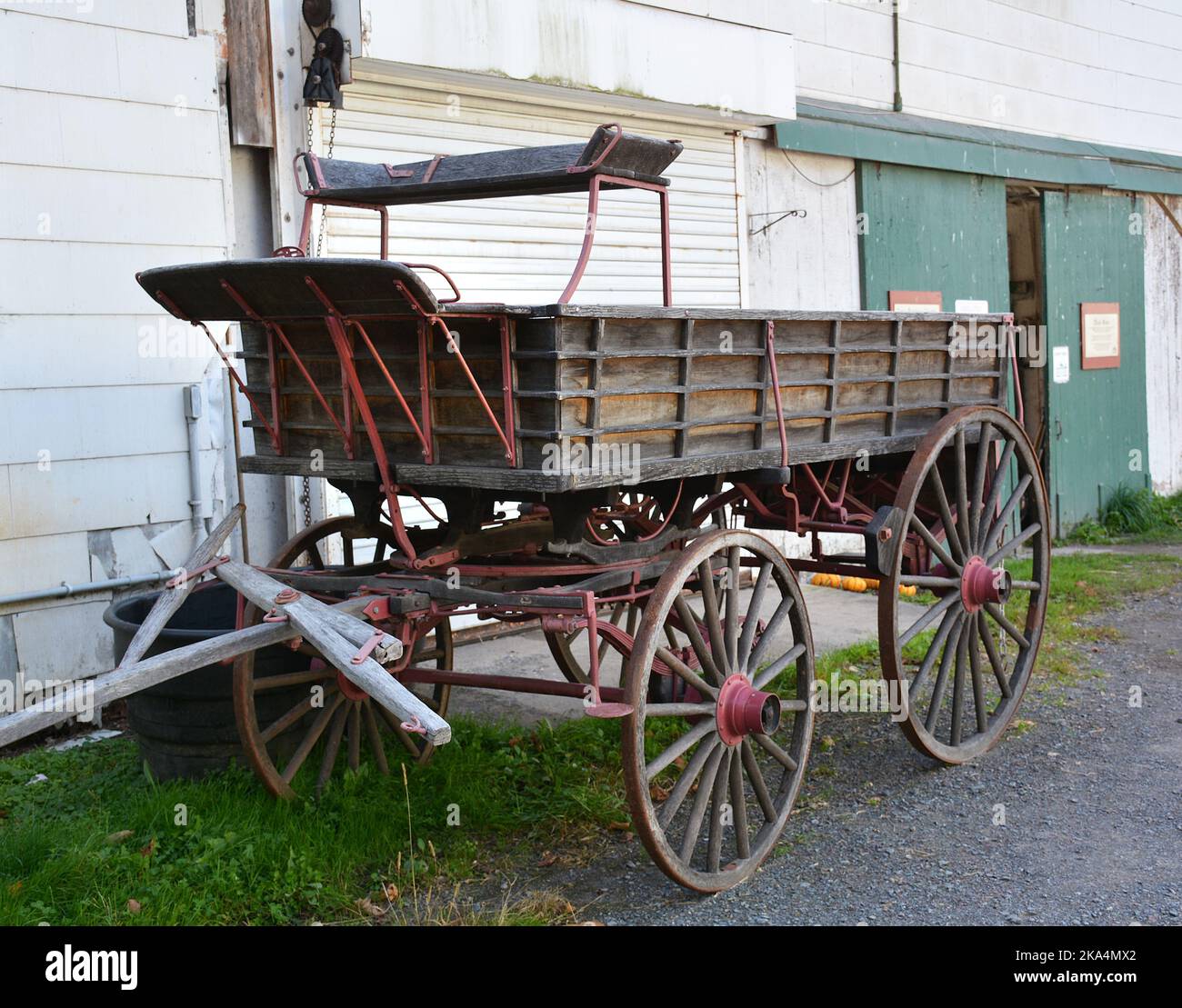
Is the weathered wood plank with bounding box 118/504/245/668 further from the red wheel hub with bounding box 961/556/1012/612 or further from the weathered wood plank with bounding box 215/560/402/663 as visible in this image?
the red wheel hub with bounding box 961/556/1012/612

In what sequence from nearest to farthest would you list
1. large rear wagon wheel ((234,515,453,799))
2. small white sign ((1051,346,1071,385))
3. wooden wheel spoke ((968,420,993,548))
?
large rear wagon wheel ((234,515,453,799)) < wooden wheel spoke ((968,420,993,548)) < small white sign ((1051,346,1071,385))

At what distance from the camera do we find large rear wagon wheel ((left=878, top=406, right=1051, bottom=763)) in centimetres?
499

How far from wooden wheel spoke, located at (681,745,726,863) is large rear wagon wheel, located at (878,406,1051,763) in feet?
3.30

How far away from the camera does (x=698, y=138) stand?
855cm

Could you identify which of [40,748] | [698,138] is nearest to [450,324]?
[40,748]

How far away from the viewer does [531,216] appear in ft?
24.7

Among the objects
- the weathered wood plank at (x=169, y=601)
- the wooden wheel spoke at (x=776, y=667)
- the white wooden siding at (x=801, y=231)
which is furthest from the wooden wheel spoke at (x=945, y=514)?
the white wooden siding at (x=801, y=231)

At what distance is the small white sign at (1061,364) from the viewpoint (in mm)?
11523

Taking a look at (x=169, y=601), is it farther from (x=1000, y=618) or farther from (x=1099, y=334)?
(x=1099, y=334)

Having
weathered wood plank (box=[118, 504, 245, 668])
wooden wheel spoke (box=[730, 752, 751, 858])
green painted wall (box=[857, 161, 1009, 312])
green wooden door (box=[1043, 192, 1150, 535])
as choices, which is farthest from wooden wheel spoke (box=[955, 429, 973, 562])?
green wooden door (box=[1043, 192, 1150, 535])
